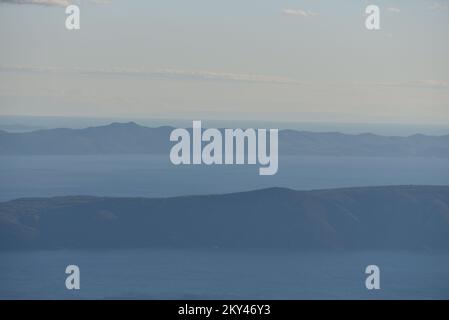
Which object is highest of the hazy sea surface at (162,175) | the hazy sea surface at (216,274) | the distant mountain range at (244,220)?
the hazy sea surface at (162,175)

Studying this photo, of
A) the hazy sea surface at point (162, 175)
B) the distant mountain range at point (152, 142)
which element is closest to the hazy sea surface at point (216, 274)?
the hazy sea surface at point (162, 175)

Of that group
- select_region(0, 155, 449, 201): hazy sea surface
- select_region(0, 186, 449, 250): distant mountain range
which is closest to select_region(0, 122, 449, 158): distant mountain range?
select_region(0, 155, 449, 201): hazy sea surface

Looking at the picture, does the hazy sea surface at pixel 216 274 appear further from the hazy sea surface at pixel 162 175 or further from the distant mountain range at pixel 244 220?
the hazy sea surface at pixel 162 175

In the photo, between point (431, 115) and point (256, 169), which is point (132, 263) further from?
point (431, 115)

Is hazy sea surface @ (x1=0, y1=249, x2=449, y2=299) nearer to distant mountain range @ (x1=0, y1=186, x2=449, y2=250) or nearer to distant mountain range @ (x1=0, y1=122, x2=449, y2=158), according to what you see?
distant mountain range @ (x1=0, y1=186, x2=449, y2=250)

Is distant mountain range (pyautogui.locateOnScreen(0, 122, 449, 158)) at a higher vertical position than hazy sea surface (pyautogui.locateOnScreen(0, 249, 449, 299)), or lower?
higher

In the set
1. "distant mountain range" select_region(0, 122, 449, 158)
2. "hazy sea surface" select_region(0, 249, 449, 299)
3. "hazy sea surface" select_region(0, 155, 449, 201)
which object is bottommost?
"hazy sea surface" select_region(0, 249, 449, 299)
